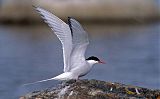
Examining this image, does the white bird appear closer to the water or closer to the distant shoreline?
the water

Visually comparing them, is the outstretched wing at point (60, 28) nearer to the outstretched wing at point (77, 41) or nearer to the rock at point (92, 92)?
the outstretched wing at point (77, 41)

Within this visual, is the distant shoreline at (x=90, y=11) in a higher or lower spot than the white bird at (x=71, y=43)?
higher

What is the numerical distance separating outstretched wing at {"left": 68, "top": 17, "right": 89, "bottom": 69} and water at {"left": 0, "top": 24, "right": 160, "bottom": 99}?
232 inches

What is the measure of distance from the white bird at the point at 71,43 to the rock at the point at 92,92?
2.89 ft

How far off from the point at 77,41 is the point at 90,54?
16.2 metres

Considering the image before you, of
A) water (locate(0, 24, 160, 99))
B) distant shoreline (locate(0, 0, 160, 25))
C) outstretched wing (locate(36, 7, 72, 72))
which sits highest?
distant shoreline (locate(0, 0, 160, 25))

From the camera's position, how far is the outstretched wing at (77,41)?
9.66m

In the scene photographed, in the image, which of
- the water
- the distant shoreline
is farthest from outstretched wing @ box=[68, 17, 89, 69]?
the distant shoreline

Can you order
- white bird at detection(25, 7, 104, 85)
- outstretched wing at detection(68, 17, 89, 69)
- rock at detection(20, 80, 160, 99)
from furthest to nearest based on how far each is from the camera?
white bird at detection(25, 7, 104, 85), outstretched wing at detection(68, 17, 89, 69), rock at detection(20, 80, 160, 99)

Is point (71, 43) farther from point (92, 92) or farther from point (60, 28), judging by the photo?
point (92, 92)

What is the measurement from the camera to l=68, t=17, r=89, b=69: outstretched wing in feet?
31.7

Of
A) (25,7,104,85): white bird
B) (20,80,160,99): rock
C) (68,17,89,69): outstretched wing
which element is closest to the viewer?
(20,80,160,99): rock

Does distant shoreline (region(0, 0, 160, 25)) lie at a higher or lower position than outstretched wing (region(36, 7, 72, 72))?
higher

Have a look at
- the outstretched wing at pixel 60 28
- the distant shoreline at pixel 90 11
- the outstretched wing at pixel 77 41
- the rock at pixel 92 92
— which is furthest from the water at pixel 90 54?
the rock at pixel 92 92
